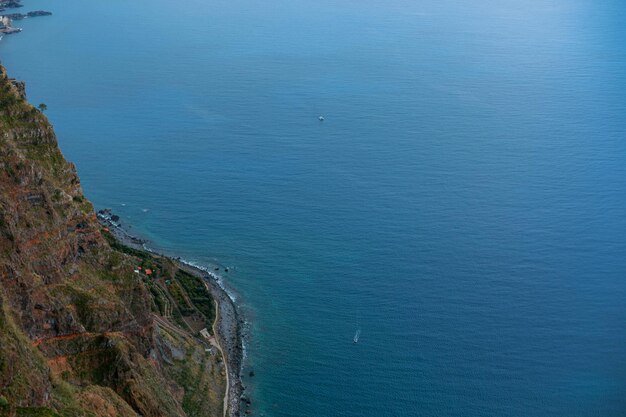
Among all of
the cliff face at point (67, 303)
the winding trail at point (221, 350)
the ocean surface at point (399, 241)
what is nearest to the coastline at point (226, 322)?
the winding trail at point (221, 350)

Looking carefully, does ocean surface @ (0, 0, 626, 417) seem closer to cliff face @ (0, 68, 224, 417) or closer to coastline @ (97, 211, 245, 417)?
coastline @ (97, 211, 245, 417)

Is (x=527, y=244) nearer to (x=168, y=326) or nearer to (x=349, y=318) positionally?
(x=349, y=318)

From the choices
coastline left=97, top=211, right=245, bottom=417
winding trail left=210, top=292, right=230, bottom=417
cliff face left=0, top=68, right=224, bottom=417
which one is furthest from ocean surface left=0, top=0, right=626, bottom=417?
cliff face left=0, top=68, right=224, bottom=417

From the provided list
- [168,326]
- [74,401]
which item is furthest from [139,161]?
[74,401]

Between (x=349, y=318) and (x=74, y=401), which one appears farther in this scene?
(x=349, y=318)

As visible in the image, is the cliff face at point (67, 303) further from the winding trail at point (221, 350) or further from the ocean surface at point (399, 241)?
the ocean surface at point (399, 241)
